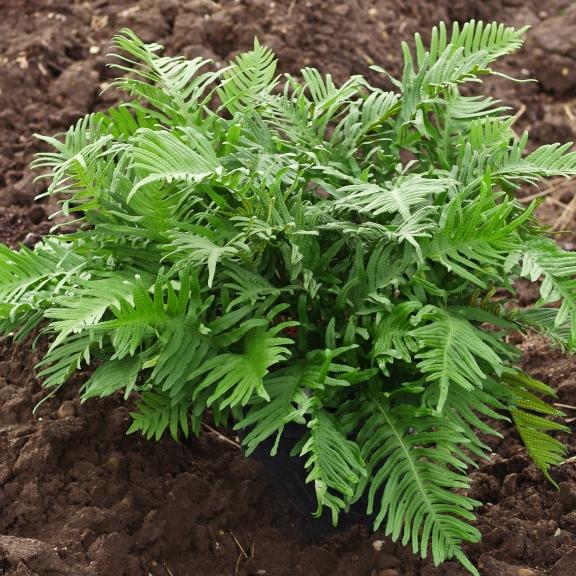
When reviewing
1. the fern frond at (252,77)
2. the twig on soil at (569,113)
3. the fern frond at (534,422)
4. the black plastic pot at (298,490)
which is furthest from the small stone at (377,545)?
the twig on soil at (569,113)

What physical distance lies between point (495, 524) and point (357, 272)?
80 cm

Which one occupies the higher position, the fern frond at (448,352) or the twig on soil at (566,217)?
the fern frond at (448,352)

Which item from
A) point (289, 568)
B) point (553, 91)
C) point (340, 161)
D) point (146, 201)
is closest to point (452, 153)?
point (340, 161)

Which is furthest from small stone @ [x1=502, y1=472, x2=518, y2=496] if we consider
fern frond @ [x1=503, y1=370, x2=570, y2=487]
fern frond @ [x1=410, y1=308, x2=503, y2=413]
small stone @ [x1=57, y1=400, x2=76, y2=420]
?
small stone @ [x1=57, y1=400, x2=76, y2=420]

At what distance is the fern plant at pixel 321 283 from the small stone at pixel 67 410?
241 mm

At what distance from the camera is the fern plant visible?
1965mm

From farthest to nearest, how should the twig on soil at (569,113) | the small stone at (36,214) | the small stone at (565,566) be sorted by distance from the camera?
the twig on soil at (569,113) → the small stone at (36,214) → the small stone at (565,566)

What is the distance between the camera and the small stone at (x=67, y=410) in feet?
8.27

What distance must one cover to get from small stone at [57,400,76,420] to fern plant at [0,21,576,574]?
0.24m

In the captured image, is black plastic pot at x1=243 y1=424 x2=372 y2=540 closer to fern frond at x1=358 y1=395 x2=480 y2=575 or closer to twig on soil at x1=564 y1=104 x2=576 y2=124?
fern frond at x1=358 y1=395 x2=480 y2=575

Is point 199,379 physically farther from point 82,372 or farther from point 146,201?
point 82,372

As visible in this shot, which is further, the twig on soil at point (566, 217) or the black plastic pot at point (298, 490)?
the twig on soil at point (566, 217)

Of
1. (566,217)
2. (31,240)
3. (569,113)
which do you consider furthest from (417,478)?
(569,113)

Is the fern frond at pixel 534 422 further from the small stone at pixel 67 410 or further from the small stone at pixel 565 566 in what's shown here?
the small stone at pixel 67 410
